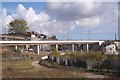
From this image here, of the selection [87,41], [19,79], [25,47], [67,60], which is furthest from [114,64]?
[25,47]

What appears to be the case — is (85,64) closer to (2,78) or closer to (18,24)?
(2,78)

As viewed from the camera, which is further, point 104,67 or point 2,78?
point 104,67

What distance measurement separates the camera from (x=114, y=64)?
→ 101 feet

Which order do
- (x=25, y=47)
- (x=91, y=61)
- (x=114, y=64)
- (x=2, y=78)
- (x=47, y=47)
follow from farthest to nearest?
1. (x=47, y=47)
2. (x=25, y=47)
3. (x=91, y=61)
4. (x=114, y=64)
5. (x=2, y=78)

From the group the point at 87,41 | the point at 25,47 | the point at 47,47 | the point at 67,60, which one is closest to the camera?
the point at 67,60

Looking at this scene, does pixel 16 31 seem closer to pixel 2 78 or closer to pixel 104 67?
pixel 104 67

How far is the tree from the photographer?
101787 mm

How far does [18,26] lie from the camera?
102750 millimetres

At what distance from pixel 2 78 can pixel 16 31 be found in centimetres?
9100

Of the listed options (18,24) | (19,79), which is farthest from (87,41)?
(19,79)

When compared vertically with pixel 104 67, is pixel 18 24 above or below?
above

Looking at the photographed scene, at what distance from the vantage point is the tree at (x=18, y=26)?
102 meters

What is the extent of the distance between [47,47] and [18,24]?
43.9 feet

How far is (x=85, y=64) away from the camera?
3544 centimetres
